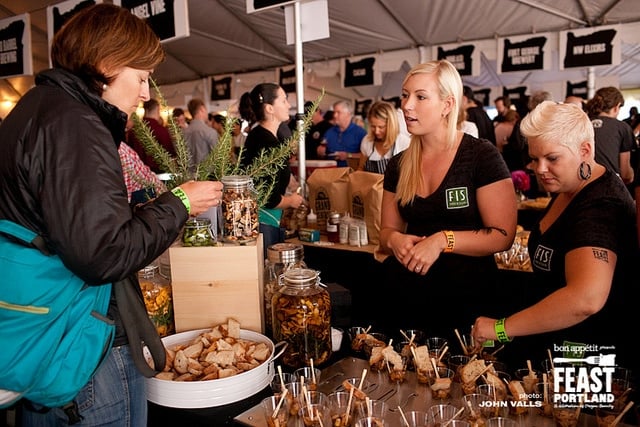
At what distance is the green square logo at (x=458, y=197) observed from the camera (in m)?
1.75

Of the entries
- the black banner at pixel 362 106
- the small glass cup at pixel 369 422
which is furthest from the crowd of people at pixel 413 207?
the black banner at pixel 362 106

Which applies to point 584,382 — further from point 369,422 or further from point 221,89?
point 221,89

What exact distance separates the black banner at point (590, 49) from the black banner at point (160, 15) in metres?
4.72

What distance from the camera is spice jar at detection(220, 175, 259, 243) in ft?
4.78

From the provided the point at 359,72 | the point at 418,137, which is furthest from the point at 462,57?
the point at 418,137

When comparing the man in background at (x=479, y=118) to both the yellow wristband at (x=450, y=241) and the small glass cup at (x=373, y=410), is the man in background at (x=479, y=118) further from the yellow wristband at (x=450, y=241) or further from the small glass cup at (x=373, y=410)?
the small glass cup at (x=373, y=410)

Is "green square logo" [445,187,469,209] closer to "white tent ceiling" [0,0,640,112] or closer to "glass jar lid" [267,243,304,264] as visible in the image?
"glass jar lid" [267,243,304,264]

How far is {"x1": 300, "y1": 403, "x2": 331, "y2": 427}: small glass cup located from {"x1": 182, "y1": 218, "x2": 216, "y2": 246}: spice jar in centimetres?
59

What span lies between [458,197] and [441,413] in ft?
2.82

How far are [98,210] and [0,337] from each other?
283 millimetres

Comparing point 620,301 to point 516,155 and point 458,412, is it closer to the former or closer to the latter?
point 458,412

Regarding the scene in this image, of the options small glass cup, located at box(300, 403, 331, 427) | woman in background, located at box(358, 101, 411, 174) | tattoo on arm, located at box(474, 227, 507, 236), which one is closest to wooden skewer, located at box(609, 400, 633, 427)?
small glass cup, located at box(300, 403, 331, 427)

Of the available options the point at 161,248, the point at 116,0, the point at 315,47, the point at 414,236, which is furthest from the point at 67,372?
the point at 315,47

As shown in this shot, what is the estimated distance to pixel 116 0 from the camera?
4230mm
